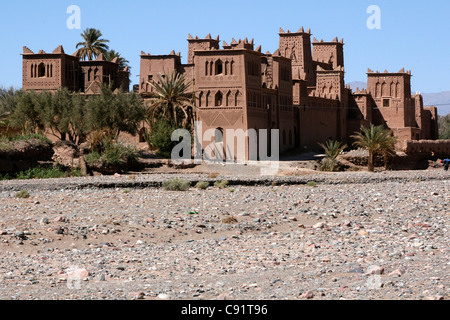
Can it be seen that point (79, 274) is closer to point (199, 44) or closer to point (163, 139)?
point (163, 139)

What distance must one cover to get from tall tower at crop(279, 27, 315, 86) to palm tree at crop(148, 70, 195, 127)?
69.0 ft

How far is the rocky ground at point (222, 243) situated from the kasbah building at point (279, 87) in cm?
1649

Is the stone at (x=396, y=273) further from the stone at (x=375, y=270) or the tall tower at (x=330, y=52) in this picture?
the tall tower at (x=330, y=52)

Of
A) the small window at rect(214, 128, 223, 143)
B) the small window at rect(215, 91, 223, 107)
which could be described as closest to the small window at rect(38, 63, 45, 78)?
the small window at rect(215, 91, 223, 107)

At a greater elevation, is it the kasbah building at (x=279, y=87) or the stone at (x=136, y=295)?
the kasbah building at (x=279, y=87)

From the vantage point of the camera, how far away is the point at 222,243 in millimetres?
17406

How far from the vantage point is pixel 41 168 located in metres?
34.6

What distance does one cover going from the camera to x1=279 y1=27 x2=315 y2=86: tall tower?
6469 cm

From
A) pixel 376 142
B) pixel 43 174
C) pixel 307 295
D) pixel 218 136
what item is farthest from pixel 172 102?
pixel 307 295

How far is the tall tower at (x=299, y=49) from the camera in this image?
212ft

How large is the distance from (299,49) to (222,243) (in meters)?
49.2

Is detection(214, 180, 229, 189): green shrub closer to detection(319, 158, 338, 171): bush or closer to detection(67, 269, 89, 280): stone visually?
detection(319, 158, 338, 171): bush

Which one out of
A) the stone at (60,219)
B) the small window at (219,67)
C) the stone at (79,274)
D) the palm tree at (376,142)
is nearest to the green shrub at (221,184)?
the stone at (60,219)
